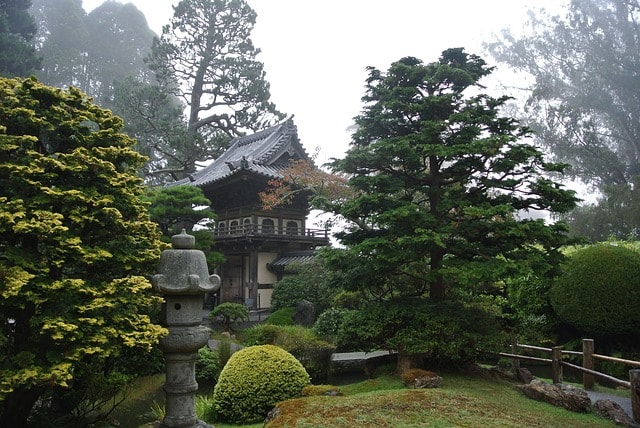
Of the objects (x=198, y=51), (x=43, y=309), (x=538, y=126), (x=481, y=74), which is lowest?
(x=43, y=309)

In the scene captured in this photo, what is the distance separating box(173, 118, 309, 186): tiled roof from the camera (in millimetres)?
20297

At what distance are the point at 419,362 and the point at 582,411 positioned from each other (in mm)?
2790

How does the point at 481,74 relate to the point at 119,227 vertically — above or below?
above

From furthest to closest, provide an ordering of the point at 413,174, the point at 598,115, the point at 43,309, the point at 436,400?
the point at 598,115, the point at 413,174, the point at 436,400, the point at 43,309

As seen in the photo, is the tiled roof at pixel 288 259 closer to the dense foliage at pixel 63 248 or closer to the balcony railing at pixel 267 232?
the balcony railing at pixel 267 232

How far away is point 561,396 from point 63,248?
739 centimetres

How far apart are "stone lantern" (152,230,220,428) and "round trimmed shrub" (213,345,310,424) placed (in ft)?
5.09

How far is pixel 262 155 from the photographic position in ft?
71.9

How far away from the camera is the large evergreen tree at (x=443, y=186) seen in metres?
7.96

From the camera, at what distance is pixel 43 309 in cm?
503

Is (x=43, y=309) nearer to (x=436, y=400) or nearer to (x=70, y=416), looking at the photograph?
(x=70, y=416)

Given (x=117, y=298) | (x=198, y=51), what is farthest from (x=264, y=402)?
(x=198, y=51)

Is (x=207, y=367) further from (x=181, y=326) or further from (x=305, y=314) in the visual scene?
(x=181, y=326)

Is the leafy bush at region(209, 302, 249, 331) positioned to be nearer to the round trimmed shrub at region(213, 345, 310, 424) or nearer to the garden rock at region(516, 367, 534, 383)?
the round trimmed shrub at region(213, 345, 310, 424)
